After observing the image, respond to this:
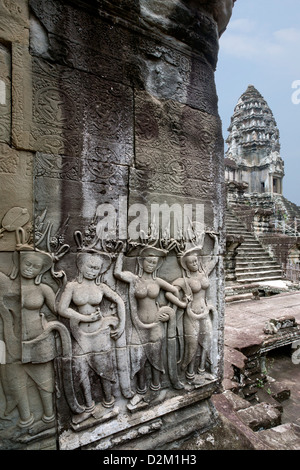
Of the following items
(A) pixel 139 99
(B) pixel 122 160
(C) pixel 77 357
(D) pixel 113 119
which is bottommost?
(C) pixel 77 357

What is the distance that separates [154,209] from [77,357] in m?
1.28

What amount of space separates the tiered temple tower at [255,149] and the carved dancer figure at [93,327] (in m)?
26.5

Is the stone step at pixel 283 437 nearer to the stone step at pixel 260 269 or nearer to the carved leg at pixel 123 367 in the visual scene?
the carved leg at pixel 123 367

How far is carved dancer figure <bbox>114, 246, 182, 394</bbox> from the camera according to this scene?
78.9 inches

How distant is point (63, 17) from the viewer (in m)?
1.76

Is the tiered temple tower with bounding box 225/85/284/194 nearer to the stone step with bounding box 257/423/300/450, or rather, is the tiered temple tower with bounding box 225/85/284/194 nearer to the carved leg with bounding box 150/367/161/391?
the stone step with bounding box 257/423/300/450

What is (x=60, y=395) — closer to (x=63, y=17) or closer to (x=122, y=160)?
(x=122, y=160)

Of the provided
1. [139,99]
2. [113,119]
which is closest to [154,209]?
[113,119]

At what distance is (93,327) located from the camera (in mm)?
1853

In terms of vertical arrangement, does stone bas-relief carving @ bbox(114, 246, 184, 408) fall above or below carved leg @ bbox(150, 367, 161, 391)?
above

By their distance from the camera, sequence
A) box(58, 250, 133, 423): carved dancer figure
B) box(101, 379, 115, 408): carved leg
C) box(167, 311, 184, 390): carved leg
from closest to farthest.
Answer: box(58, 250, 133, 423): carved dancer figure
box(101, 379, 115, 408): carved leg
box(167, 311, 184, 390): carved leg

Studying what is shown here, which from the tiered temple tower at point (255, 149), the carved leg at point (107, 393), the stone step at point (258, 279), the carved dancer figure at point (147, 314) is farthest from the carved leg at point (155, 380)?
the tiered temple tower at point (255, 149)

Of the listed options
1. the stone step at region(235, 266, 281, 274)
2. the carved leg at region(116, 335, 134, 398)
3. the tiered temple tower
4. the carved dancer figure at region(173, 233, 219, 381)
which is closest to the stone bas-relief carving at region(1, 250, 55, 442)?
the carved leg at region(116, 335, 134, 398)

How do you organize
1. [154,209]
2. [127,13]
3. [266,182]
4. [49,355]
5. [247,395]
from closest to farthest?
[49,355], [127,13], [154,209], [247,395], [266,182]
